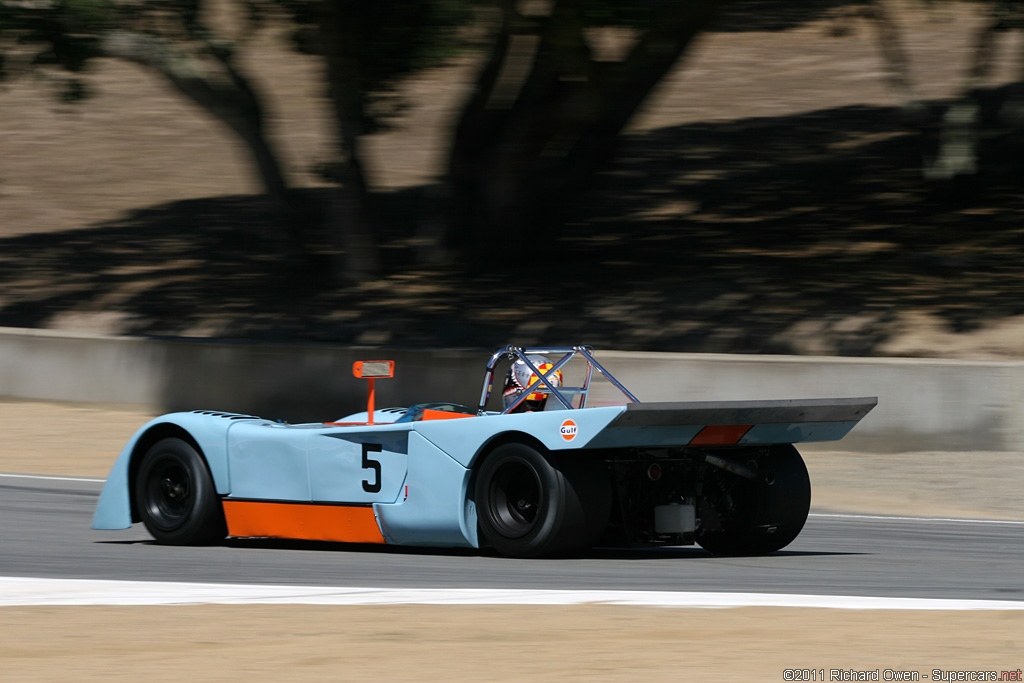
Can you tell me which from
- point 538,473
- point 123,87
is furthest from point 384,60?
point 123,87

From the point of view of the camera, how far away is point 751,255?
69.5ft

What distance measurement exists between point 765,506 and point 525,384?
1585mm

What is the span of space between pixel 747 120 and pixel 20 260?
573 inches

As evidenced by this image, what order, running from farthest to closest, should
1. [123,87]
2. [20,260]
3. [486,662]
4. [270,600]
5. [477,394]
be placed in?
[123,87] < [20,260] < [477,394] < [270,600] < [486,662]

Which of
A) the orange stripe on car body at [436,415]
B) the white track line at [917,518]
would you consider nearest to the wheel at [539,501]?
the orange stripe on car body at [436,415]

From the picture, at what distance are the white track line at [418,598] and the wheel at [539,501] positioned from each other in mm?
787

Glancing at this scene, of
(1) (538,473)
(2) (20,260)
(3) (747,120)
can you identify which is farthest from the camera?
(3) (747,120)

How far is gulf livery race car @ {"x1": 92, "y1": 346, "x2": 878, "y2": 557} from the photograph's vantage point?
791cm

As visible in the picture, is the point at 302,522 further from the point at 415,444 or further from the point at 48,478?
the point at 48,478

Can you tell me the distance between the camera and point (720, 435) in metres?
8.03

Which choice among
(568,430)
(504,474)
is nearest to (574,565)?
(504,474)

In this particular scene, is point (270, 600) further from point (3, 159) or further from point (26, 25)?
point (3, 159)

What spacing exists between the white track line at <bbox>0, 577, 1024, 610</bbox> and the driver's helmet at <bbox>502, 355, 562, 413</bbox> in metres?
1.74

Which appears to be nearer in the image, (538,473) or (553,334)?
(538,473)
